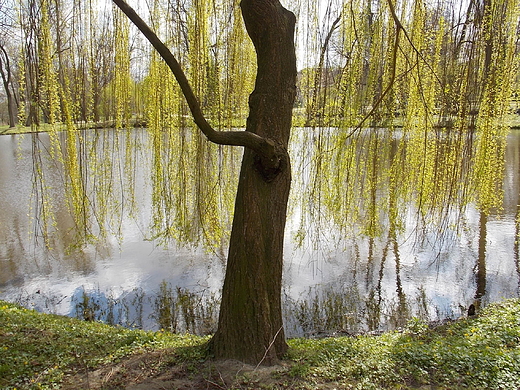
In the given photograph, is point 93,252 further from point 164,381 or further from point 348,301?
point 164,381

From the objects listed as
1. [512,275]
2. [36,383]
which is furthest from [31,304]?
[512,275]

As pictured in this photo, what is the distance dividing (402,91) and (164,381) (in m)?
3.67

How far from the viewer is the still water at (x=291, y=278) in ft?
14.7

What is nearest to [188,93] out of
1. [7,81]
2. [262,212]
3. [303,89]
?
[262,212]

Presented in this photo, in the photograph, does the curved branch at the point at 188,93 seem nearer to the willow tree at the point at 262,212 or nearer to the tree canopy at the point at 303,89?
the willow tree at the point at 262,212

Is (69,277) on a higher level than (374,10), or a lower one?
lower

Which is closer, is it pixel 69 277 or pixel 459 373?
pixel 459 373

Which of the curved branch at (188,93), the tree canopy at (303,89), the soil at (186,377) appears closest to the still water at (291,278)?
the tree canopy at (303,89)

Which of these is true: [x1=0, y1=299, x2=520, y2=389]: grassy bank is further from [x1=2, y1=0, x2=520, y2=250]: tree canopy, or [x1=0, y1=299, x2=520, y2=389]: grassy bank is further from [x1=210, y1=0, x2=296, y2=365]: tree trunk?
[x1=2, y1=0, x2=520, y2=250]: tree canopy

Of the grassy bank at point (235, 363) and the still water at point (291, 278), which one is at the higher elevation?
the grassy bank at point (235, 363)

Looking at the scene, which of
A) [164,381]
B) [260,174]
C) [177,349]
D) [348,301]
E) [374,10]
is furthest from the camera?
[348,301]

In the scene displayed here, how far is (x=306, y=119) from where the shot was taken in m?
4.47

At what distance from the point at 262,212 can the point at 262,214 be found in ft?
0.04

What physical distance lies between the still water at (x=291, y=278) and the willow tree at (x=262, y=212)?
5.97ft
